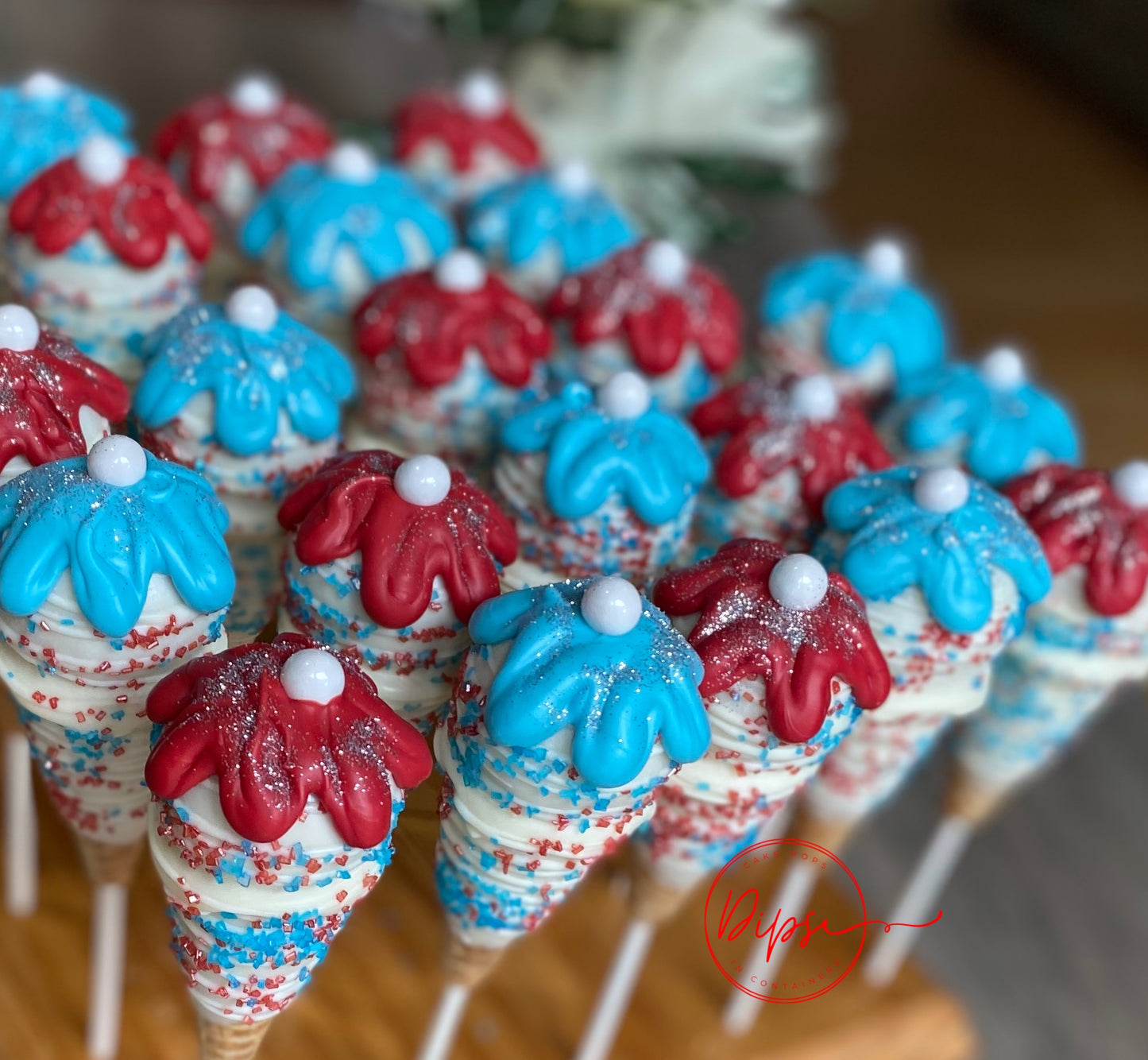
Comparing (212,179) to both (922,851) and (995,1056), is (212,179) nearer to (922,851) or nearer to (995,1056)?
(922,851)

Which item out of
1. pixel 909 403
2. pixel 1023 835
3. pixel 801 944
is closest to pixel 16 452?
pixel 909 403

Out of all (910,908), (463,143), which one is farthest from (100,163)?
(910,908)

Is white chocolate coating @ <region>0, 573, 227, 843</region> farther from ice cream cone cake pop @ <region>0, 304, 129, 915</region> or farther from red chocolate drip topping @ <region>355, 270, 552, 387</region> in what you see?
red chocolate drip topping @ <region>355, 270, 552, 387</region>

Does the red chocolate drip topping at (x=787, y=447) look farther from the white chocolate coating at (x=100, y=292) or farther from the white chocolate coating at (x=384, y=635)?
the white chocolate coating at (x=100, y=292)

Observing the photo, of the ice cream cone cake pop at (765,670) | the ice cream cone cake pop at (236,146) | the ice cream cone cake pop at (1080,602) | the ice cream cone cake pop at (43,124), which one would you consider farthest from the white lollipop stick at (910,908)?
the ice cream cone cake pop at (43,124)

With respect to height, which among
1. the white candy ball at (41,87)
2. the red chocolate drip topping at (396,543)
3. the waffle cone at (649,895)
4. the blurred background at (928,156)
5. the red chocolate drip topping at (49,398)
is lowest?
the blurred background at (928,156)

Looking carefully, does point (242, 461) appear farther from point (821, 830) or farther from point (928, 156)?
point (928, 156)

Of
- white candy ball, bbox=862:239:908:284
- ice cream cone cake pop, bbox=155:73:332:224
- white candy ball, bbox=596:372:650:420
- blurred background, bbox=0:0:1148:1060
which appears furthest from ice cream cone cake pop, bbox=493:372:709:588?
blurred background, bbox=0:0:1148:1060
